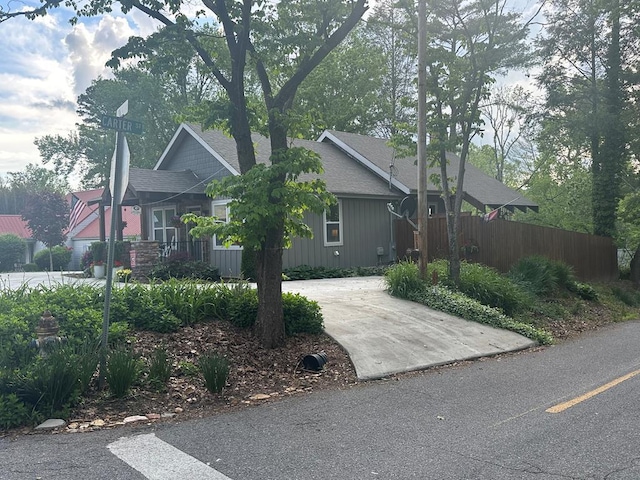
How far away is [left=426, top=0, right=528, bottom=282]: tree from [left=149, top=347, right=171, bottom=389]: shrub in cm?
805

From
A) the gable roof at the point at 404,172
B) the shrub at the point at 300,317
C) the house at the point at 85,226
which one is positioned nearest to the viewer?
the shrub at the point at 300,317

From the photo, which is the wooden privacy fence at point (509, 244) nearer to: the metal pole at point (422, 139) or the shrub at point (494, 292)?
the shrub at point (494, 292)

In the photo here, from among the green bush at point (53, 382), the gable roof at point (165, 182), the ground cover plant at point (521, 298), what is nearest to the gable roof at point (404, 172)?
the gable roof at point (165, 182)

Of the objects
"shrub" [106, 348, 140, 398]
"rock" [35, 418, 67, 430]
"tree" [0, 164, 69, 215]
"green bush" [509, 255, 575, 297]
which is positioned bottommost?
"rock" [35, 418, 67, 430]

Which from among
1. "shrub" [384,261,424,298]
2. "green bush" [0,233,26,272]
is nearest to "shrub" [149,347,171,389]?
"shrub" [384,261,424,298]

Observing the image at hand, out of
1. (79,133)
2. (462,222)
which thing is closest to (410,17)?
(462,222)

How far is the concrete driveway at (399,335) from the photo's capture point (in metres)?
7.95

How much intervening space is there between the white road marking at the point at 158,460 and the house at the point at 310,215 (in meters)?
12.8

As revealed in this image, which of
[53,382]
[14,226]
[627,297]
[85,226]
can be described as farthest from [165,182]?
[14,226]

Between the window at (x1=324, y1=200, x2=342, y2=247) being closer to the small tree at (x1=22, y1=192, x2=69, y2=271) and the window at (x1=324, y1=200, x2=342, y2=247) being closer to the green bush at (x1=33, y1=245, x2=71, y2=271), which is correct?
the green bush at (x1=33, y1=245, x2=71, y2=271)

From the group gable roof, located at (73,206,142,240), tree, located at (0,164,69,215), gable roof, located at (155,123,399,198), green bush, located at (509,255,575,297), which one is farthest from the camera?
tree, located at (0,164,69,215)

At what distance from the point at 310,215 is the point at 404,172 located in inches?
245

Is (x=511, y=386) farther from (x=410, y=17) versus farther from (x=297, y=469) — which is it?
(x=410, y=17)

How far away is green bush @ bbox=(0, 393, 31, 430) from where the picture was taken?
203 inches
